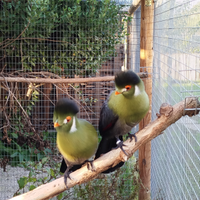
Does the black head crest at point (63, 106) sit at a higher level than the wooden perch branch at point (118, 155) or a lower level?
higher

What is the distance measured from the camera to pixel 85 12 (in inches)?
161

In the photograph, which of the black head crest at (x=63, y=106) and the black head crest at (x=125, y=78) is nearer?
the black head crest at (x=63, y=106)

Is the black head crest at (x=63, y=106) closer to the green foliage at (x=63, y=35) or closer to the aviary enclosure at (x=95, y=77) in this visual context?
the aviary enclosure at (x=95, y=77)

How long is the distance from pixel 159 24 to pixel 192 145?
148 centimetres

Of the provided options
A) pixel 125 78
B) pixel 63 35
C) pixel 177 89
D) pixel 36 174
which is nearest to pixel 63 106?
pixel 125 78

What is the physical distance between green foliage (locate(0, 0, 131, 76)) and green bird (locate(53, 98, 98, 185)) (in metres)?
2.52

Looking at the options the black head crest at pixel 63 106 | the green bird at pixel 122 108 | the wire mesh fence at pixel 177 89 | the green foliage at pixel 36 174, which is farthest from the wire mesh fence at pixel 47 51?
the black head crest at pixel 63 106

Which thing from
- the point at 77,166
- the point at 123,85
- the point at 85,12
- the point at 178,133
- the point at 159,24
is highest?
the point at 85,12

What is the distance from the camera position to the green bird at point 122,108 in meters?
1.61

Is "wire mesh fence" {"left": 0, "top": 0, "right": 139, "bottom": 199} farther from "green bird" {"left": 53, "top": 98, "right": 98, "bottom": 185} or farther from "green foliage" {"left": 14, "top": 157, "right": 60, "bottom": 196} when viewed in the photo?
"green bird" {"left": 53, "top": 98, "right": 98, "bottom": 185}

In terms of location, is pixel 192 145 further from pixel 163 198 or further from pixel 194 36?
pixel 163 198

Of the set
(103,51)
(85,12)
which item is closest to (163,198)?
(103,51)

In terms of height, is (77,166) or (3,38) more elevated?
(3,38)

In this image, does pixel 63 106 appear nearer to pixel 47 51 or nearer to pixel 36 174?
pixel 36 174
